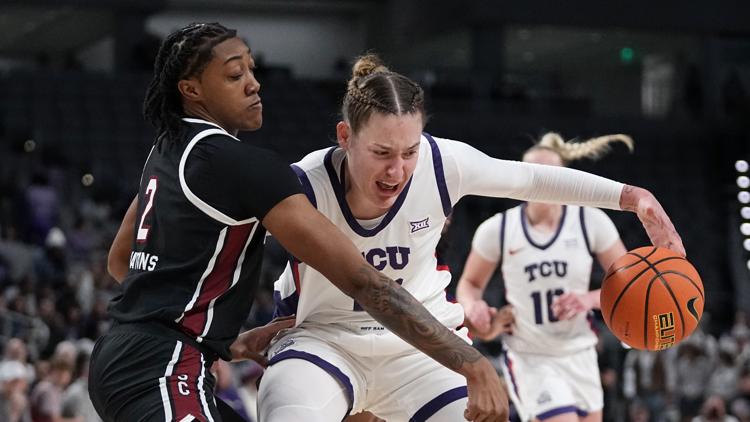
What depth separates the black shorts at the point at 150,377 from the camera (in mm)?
3041

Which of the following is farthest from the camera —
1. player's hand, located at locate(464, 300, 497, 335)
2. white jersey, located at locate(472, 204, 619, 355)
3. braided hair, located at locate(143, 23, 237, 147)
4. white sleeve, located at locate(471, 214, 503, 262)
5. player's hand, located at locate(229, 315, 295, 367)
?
white sleeve, located at locate(471, 214, 503, 262)

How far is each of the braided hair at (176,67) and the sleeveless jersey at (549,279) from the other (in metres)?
3.04

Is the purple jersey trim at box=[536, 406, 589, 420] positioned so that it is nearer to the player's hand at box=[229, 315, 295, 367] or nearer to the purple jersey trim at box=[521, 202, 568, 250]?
the purple jersey trim at box=[521, 202, 568, 250]

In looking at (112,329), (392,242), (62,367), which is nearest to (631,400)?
(62,367)

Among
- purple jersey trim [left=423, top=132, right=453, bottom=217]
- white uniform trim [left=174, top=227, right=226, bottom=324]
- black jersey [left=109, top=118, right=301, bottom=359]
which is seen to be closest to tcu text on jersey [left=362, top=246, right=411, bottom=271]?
purple jersey trim [left=423, top=132, right=453, bottom=217]

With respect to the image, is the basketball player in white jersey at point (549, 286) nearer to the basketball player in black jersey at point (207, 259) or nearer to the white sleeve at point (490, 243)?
the white sleeve at point (490, 243)

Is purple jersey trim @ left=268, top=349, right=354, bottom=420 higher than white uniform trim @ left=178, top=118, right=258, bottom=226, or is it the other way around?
white uniform trim @ left=178, top=118, right=258, bottom=226

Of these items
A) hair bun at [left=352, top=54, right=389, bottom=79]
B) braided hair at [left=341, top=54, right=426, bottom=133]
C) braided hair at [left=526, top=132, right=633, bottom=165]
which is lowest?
braided hair at [left=526, top=132, right=633, bottom=165]

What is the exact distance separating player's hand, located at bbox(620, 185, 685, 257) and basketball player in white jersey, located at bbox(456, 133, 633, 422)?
1.99 metres

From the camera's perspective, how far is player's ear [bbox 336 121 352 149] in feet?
12.0

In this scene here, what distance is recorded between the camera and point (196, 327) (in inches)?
125

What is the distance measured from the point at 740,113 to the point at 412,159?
17.5m

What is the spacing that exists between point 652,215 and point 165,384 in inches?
67.7

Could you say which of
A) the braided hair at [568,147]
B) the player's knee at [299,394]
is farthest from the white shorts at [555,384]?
the player's knee at [299,394]
